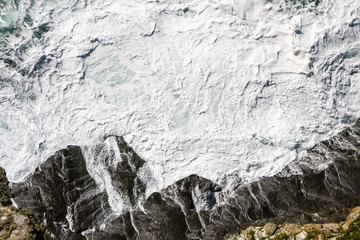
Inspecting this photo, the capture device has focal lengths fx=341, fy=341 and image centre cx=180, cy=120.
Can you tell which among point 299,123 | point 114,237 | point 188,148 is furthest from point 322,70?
point 114,237

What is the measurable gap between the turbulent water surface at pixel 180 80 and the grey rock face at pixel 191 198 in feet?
1.40

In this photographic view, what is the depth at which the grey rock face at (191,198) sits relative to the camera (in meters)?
9.91

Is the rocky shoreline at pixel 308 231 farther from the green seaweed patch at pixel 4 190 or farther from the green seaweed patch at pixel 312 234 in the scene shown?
the green seaweed patch at pixel 4 190

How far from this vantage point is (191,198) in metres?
10.2

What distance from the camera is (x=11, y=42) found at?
1150cm

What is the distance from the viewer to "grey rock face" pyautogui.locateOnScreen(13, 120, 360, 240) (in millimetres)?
9906

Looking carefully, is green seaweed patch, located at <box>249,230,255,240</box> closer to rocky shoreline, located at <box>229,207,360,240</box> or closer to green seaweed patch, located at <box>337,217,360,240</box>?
rocky shoreline, located at <box>229,207,360,240</box>

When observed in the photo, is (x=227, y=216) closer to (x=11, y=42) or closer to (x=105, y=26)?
(x=105, y=26)

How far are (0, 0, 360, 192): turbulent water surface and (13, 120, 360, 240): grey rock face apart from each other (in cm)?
43

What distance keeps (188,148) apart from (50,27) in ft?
20.4

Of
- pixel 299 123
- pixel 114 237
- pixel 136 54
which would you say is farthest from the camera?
pixel 136 54

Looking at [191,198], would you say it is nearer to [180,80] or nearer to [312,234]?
[312,234]

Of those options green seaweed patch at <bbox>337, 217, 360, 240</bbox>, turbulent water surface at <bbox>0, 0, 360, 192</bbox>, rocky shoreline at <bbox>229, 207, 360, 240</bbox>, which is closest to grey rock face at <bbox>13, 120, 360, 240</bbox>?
turbulent water surface at <bbox>0, 0, 360, 192</bbox>

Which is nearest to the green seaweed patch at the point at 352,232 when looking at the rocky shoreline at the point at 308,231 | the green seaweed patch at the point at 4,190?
the rocky shoreline at the point at 308,231
